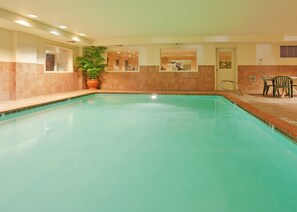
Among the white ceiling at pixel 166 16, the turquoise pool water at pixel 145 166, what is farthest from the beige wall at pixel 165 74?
the turquoise pool water at pixel 145 166

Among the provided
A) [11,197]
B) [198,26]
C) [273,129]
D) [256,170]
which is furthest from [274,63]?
[11,197]

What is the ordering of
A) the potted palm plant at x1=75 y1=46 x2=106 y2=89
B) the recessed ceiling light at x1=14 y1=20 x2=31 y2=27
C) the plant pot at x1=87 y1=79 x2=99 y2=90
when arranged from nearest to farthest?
the recessed ceiling light at x1=14 y1=20 x2=31 y2=27
the potted palm plant at x1=75 y1=46 x2=106 y2=89
the plant pot at x1=87 y1=79 x2=99 y2=90

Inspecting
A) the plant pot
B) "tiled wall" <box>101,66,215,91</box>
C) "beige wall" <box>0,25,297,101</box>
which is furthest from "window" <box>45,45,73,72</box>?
"tiled wall" <box>101,66,215,91</box>

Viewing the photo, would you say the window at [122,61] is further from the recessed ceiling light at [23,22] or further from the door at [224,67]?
the recessed ceiling light at [23,22]

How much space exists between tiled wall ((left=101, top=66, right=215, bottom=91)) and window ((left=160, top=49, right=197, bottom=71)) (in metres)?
0.96

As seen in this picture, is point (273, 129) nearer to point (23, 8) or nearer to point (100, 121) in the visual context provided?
point (100, 121)

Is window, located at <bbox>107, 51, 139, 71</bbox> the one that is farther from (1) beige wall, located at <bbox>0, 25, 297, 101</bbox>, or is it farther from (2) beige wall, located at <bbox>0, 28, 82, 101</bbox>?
(2) beige wall, located at <bbox>0, 28, 82, 101</bbox>

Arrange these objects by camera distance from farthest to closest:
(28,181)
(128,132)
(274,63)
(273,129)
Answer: (274,63)
(128,132)
(273,129)
(28,181)

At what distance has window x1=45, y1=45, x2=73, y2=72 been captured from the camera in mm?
11090

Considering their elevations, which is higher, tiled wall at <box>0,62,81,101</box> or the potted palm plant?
the potted palm plant

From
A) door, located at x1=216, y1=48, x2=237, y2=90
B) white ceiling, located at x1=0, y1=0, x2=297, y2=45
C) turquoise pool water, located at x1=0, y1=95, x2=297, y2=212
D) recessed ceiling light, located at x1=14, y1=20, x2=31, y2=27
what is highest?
white ceiling, located at x1=0, y1=0, x2=297, y2=45

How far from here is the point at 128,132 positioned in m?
4.77

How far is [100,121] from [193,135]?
224 cm

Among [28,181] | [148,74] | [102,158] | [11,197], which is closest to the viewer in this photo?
[11,197]
